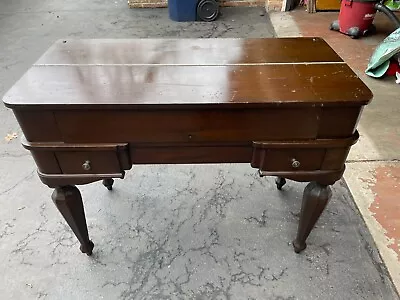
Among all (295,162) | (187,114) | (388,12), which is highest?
(187,114)

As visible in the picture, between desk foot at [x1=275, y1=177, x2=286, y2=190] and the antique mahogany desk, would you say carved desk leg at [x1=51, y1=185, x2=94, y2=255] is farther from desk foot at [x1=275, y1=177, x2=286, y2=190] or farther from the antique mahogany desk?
desk foot at [x1=275, y1=177, x2=286, y2=190]

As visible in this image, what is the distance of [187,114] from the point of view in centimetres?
92

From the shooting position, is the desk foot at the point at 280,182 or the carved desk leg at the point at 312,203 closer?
the carved desk leg at the point at 312,203

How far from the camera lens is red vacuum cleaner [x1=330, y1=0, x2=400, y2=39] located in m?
2.84

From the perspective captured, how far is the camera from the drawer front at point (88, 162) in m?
0.99

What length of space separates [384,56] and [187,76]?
6.37 feet

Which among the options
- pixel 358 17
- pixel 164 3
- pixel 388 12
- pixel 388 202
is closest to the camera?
pixel 388 202

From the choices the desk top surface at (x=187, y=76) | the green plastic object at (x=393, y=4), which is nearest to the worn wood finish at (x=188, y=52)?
the desk top surface at (x=187, y=76)

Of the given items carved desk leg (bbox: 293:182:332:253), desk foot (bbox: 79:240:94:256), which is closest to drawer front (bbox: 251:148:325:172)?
carved desk leg (bbox: 293:182:332:253)

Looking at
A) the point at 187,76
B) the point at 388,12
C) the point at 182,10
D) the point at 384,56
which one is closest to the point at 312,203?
the point at 187,76

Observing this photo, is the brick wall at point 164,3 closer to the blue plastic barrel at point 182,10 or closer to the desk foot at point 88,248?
the blue plastic barrel at point 182,10

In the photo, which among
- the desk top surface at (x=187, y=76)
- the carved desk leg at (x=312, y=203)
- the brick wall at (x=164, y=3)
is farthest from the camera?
the brick wall at (x=164, y=3)

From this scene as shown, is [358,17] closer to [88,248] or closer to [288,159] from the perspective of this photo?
[288,159]

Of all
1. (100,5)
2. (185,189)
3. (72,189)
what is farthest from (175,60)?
(100,5)
